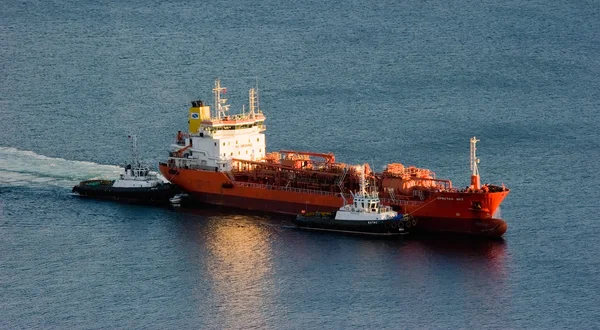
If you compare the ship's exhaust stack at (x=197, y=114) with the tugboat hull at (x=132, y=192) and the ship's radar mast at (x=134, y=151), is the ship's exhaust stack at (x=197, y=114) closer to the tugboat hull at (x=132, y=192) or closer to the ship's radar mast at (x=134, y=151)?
the ship's radar mast at (x=134, y=151)

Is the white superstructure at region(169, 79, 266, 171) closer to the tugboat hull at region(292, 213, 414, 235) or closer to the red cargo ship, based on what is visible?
the red cargo ship

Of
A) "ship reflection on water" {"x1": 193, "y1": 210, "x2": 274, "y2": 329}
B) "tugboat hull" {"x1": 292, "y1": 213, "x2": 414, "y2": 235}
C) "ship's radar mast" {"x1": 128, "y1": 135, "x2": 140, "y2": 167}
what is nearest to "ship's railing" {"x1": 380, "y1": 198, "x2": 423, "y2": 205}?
"tugboat hull" {"x1": 292, "y1": 213, "x2": 414, "y2": 235}

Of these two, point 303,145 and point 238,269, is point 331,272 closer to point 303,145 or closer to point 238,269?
point 238,269

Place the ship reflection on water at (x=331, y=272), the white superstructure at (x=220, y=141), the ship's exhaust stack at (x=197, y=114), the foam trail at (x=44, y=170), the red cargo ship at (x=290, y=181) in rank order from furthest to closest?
the foam trail at (x=44, y=170)
the ship's exhaust stack at (x=197, y=114)
the white superstructure at (x=220, y=141)
the red cargo ship at (x=290, y=181)
the ship reflection on water at (x=331, y=272)

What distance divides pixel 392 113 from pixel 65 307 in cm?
4087

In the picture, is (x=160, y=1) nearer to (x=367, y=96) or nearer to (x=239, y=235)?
(x=367, y=96)

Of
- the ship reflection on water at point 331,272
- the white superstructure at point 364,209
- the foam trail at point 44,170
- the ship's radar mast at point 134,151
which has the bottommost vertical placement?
the ship reflection on water at point 331,272

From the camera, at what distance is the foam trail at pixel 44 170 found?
340ft

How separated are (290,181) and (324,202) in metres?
3.22

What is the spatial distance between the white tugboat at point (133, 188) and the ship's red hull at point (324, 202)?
3.94 feet

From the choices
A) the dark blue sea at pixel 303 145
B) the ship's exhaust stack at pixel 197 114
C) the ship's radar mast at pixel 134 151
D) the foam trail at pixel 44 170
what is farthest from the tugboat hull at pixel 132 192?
the ship's exhaust stack at pixel 197 114

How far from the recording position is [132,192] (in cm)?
10050

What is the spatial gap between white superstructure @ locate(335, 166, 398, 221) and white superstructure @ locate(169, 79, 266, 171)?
1067 cm

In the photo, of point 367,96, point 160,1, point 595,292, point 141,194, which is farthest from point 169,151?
point 160,1
